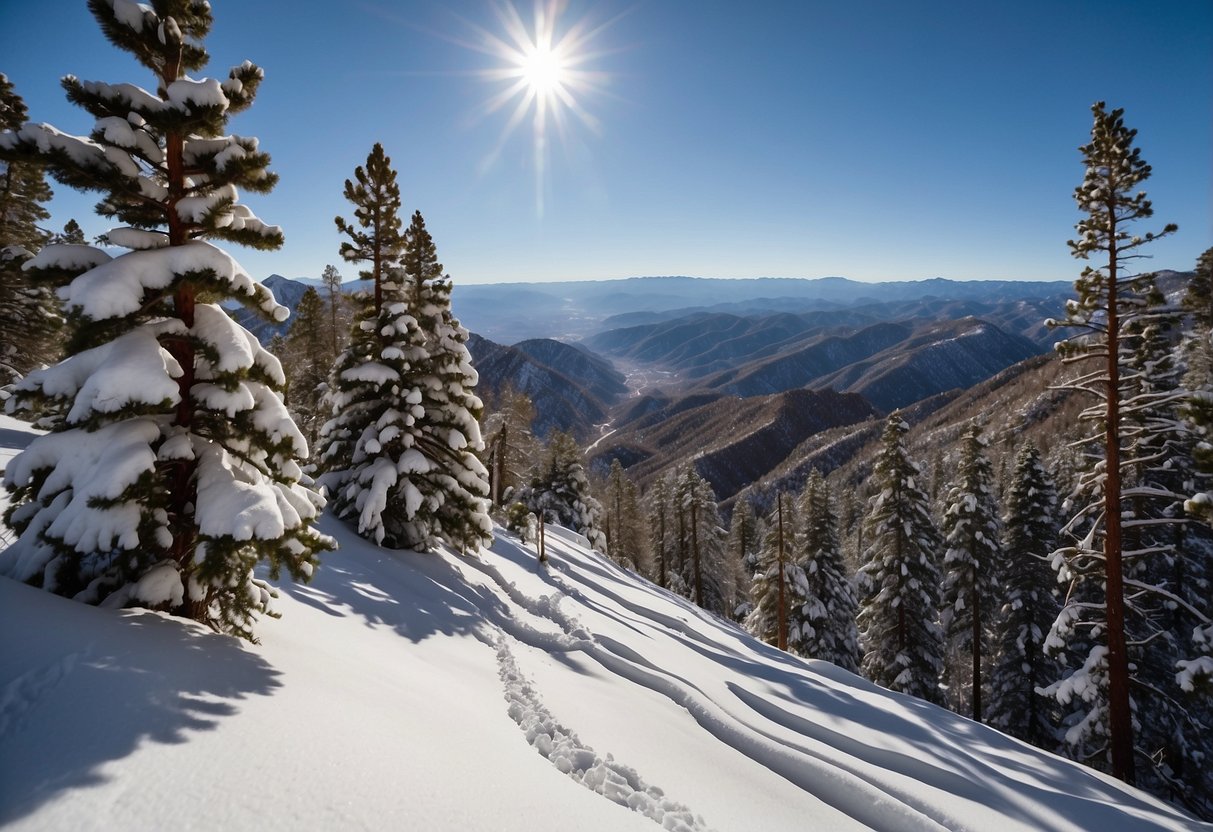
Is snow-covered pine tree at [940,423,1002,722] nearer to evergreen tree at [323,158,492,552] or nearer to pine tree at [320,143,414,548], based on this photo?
evergreen tree at [323,158,492,552]

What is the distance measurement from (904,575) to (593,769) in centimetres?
2419

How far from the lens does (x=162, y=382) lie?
18.0 feet

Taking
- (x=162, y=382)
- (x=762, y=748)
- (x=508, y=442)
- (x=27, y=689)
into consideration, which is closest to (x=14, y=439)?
(x=162, y=382)

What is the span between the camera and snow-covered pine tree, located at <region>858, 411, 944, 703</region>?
25.4m

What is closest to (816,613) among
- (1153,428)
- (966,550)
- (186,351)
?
(966,550)

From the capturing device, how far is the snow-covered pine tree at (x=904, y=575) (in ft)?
83.2

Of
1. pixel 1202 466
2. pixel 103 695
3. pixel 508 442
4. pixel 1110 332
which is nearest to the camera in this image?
pixel 103 695

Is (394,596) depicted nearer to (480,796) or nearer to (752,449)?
(480,796)

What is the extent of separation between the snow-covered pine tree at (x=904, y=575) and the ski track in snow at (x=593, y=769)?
22259 millimetres

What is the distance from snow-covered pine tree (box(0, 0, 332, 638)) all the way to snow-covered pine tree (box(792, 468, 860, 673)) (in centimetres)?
2876

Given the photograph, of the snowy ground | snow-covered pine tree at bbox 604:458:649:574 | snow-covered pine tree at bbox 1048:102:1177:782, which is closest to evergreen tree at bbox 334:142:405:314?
the snowy ground

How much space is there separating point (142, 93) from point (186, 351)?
2848 mm

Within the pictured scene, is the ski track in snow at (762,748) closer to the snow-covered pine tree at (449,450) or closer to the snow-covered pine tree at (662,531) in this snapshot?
the snow-covered pine tree at (449,450)

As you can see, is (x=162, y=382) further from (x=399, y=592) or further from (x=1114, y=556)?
(x=1114, y=556)
